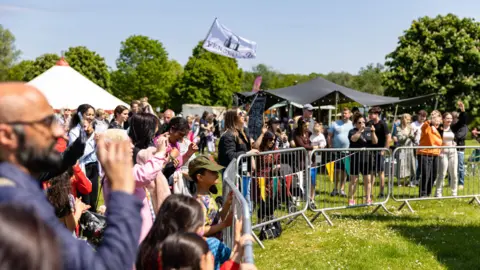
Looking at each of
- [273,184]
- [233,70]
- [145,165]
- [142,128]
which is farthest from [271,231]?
[233,70]

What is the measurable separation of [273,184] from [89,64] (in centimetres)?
6707

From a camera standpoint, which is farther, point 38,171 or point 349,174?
point 349,174

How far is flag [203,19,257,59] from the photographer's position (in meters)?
15.3

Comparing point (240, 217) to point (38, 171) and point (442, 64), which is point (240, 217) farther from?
point (442, 64)

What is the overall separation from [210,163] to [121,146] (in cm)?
308

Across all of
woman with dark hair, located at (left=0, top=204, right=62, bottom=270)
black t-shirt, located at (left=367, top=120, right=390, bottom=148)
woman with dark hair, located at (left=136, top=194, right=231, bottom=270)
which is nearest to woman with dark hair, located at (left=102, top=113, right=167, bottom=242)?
woman with dark hair, located at (left=136, top=194, right=231, bottom=270)

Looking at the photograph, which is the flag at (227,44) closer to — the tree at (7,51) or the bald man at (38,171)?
the bald man at (38,171)

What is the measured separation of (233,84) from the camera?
3287 inches

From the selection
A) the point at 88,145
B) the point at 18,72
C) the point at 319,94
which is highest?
the point at 18,72

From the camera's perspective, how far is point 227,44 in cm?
1571

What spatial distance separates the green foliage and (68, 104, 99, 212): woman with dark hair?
65.4 meters

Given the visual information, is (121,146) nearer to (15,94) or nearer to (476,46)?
(15,94)

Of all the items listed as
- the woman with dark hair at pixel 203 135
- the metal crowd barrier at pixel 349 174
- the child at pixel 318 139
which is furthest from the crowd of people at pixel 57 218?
the woman with dark hair at pixel 203 135

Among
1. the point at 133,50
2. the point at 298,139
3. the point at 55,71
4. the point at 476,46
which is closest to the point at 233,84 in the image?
the point at 133,50
